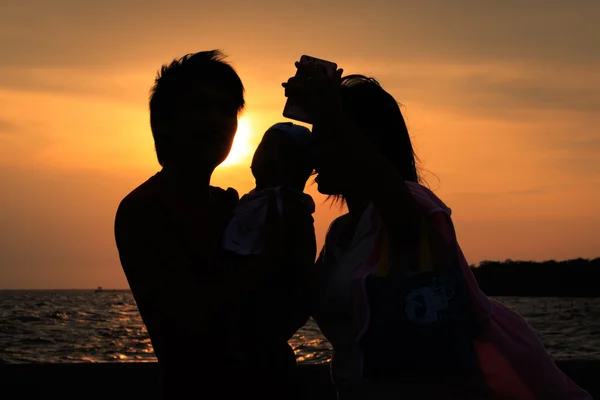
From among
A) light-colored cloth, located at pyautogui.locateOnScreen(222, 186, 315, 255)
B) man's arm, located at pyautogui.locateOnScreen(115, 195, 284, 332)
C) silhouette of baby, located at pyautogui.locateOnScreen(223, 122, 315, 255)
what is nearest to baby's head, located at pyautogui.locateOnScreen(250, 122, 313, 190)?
silhouette of baby, located at pyautogui.locateOnScreen(223, 122, 315, 255)

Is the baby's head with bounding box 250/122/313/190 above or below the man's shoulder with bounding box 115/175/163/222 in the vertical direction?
above

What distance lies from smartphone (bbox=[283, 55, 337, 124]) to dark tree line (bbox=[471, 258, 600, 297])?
114058 mm

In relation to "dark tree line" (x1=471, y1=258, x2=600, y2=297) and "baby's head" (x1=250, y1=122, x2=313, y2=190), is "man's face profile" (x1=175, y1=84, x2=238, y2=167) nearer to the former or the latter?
"baby's head" (x1=250, y1=122, x2=313, y2=190)

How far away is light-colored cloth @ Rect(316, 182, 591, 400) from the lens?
207 cm

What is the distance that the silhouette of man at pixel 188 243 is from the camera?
7.66 ft

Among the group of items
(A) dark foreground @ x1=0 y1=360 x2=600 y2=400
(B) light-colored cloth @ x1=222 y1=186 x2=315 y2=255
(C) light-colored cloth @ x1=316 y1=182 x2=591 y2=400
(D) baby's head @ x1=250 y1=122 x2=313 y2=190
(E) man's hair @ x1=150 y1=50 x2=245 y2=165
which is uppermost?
(E) man's hair @ x1=150 y1=50 x2=245 y2=165

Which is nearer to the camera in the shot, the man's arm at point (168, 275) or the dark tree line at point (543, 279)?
the man's arm at point (168, 275)

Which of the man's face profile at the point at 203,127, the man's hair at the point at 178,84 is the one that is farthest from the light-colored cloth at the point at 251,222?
the man's hair at the point at 178,84

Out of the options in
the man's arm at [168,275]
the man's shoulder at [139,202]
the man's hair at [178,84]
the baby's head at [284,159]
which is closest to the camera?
the man's arm at [168,275]

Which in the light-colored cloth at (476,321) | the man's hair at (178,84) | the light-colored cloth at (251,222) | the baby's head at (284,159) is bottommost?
the light-colored cloth at (476,321)

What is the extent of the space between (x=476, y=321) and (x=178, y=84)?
1520 millimetres

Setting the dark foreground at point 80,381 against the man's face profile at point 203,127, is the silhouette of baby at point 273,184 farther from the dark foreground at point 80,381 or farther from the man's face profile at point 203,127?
the dark foreground at point 80,381

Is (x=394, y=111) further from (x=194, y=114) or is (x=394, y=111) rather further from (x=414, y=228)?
(x=194, y=114)

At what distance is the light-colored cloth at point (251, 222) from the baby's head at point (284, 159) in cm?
17
